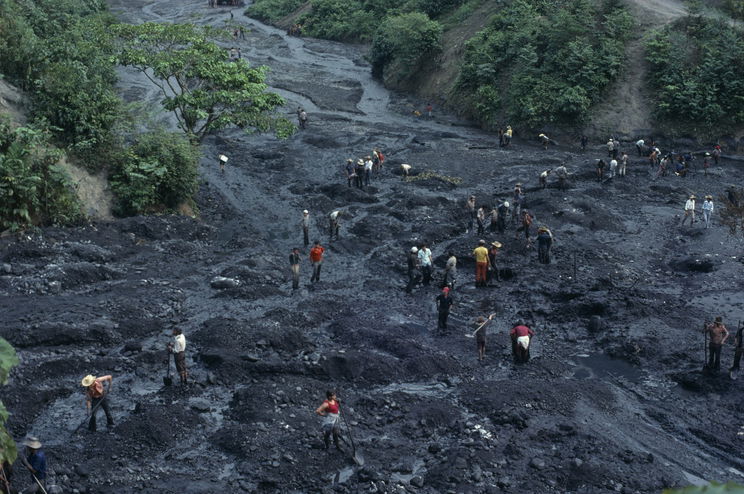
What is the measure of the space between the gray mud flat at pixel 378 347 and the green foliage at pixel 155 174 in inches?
50.0

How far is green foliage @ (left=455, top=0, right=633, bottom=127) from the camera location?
4019 cm

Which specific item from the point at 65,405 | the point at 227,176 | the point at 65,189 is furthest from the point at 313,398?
the point at 227,176

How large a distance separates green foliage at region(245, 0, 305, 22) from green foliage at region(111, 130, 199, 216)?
49.2 metres

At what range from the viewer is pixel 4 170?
2275 cm

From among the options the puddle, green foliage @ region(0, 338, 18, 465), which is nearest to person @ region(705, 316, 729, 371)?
the puddle

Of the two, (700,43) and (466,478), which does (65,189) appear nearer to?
(466,478)

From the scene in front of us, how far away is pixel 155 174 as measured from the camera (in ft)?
86.9

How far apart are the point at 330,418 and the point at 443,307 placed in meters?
6.56

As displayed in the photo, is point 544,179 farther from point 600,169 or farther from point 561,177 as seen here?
point 600,169

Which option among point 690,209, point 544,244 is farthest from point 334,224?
point 690,209

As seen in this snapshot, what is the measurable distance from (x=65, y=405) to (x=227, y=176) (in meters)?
19.4

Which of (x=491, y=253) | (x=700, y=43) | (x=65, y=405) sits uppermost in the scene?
(x=700, y=43)

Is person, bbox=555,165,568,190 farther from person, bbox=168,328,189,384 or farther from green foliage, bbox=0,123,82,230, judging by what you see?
person, bbox=168,328,189,384

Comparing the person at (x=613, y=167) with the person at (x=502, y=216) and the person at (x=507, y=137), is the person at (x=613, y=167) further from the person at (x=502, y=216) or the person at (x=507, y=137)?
the person at (x=502, y=216)
